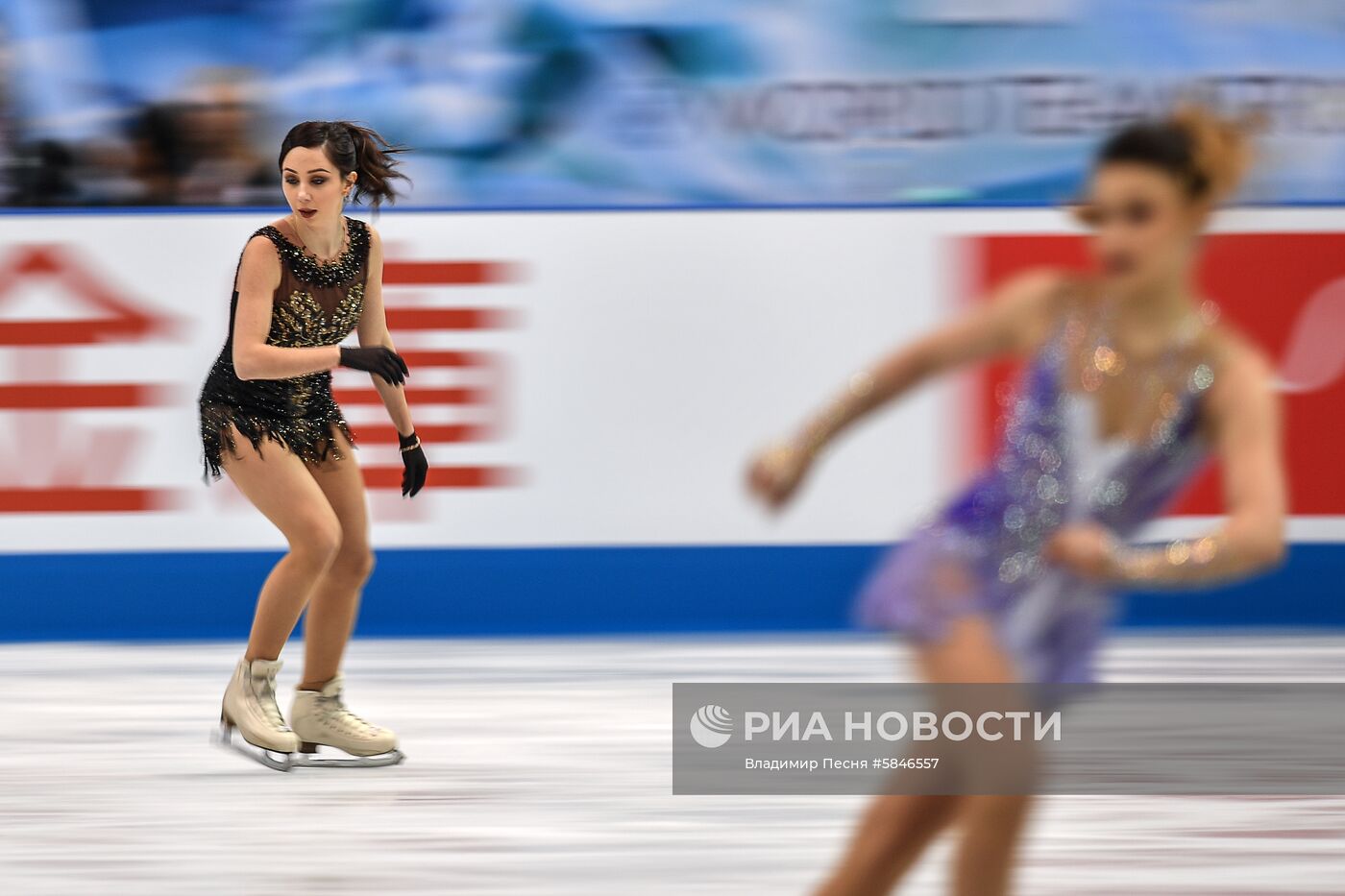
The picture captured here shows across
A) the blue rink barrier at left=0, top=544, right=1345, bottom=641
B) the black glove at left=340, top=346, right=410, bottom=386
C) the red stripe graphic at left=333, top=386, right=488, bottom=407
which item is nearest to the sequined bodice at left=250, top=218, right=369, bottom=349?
the black glove at left=340, top=346, right=410, bottom=386

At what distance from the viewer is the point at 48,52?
603cm

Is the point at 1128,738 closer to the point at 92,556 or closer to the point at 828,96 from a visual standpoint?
the point at 828,96

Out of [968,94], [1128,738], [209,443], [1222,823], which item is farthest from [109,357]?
[1222,823]

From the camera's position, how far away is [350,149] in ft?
13.1

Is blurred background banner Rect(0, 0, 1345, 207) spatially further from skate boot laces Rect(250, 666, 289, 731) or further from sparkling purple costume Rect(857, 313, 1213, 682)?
sparkling purple costume Rect(857, 313, 1213, 682)

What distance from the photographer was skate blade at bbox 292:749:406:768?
4145mm

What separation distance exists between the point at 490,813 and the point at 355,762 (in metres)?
0.63

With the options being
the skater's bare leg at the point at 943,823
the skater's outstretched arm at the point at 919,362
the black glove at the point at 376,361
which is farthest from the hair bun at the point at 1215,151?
the black glove at the point at 376,361

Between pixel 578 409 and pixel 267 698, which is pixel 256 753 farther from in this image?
pixel 578 409

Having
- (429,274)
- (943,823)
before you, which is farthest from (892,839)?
(429,274)

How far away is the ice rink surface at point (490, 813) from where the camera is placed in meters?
3.20

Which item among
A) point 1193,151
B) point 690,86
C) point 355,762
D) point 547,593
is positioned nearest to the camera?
point 1193,151

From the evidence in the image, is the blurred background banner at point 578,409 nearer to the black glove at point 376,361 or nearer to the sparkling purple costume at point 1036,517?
the black glove at point 376,361

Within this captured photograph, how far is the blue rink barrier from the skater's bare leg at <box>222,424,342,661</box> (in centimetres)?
180
